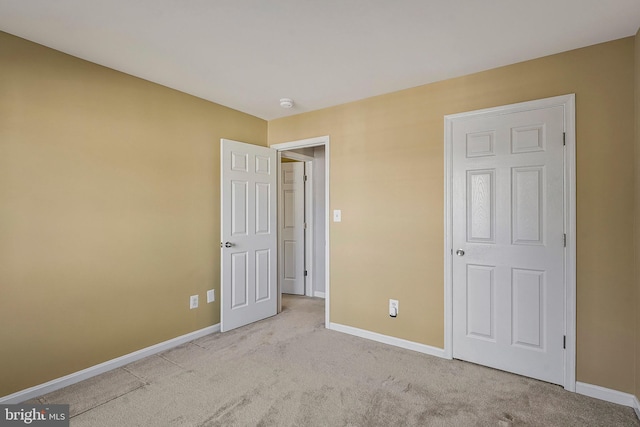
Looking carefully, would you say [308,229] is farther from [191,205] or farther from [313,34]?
[313,34]

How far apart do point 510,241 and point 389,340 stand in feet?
4.48

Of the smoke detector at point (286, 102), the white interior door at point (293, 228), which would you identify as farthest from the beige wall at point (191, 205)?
the white interior door at point (293, 228)

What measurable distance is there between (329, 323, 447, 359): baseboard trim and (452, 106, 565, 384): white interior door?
0.17 metres

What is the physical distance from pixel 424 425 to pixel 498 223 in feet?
4.94

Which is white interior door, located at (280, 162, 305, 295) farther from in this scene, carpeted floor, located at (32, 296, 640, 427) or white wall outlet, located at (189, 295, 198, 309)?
carpeted floor, located at (32, 296, 640, 427)

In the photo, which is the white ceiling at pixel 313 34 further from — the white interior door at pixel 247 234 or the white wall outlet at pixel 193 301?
the white wall outlet at pixel 193 301

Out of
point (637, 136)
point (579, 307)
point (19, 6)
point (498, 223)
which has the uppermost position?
point (19, 6)

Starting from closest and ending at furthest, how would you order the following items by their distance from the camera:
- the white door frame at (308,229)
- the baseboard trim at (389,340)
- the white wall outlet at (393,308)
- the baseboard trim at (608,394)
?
the baseboard trim at (608,394), the baseboard trim at (389,340), the white wall outlet at (393,308), the white door frame at (308,229)

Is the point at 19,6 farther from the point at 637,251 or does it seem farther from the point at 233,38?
the point at 637,251

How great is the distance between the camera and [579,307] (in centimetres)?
214

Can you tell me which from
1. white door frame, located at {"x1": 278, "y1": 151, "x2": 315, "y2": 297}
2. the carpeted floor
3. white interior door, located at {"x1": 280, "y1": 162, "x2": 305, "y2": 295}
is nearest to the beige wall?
the carpeted floor

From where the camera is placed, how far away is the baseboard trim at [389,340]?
106 inches

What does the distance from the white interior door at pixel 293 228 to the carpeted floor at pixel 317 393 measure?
202 centimetres

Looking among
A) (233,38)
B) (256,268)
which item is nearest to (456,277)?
(256,268)
